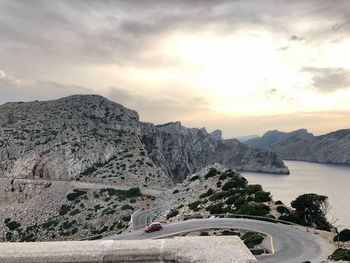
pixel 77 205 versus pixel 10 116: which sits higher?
pixel 10 116

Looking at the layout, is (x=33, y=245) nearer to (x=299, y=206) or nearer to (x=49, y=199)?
(x=299, y=206)

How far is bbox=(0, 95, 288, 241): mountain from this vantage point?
269 ft

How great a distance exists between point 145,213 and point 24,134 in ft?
234

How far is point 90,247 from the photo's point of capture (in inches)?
290

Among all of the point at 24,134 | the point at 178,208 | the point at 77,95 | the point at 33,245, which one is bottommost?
the point at 178,208

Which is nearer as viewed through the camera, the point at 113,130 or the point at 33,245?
the point at 33,245

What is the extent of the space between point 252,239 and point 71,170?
83.7 metres

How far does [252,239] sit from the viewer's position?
3731cm

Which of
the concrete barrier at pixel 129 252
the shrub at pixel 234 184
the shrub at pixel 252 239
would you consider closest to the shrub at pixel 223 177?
the shrub at pixel 234 184

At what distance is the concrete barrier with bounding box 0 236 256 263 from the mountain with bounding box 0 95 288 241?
6338 cm

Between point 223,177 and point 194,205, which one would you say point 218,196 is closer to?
point 194,205

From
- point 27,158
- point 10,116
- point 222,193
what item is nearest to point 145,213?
point 222,193

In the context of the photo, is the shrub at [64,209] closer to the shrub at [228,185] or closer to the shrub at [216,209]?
the shrub at [228,185]

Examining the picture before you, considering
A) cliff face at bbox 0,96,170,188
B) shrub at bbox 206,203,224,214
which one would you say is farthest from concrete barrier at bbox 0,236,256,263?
cliff face at bbox 0,96,170,188
